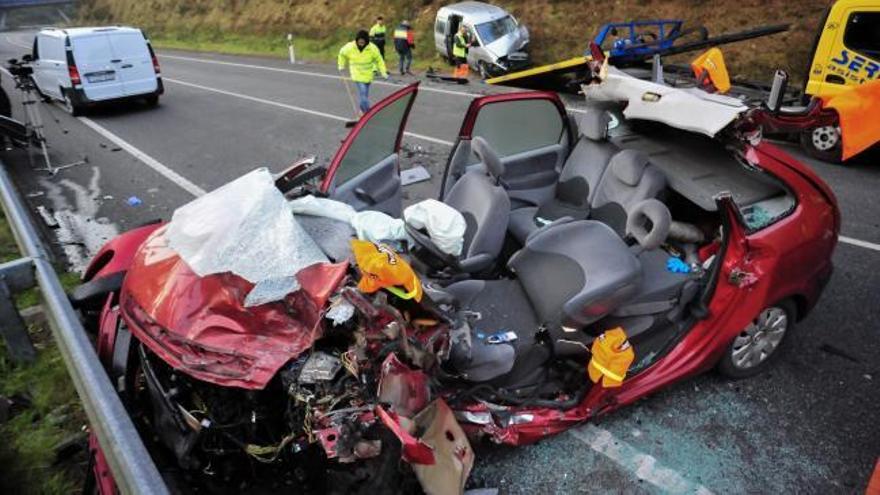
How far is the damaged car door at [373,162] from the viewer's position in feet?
13.4

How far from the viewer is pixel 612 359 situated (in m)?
3.04

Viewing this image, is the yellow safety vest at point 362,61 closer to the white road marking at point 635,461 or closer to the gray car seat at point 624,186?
the gray car seat at point 624,186

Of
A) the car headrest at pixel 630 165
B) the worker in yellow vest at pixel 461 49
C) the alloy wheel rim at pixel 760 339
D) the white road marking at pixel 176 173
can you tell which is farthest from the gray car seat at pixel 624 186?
the worker in yellow vest at pixel 461 49

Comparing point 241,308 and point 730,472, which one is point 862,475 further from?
point 241,308

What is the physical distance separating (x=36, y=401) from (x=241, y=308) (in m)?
2.12

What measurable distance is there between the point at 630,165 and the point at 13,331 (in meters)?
4.50

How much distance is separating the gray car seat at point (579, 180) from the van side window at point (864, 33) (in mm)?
6062

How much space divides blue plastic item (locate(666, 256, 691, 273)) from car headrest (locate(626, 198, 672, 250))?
1.68 feet

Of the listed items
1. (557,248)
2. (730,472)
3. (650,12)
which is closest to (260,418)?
(557,248)

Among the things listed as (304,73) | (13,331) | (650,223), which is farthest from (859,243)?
(304,73)

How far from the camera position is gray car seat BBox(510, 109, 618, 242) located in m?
4.97

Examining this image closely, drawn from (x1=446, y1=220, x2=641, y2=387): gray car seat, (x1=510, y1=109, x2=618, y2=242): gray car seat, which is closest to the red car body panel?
(x1=446, y1=220, x2=641, y2=387): gray car seat

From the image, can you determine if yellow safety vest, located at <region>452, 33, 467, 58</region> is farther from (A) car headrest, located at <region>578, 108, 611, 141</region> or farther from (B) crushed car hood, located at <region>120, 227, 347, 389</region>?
(B) crushed car hood, located at <region>120, 227, 347, 389</region>

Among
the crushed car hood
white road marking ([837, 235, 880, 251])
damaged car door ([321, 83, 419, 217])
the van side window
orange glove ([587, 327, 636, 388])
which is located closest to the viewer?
the crushed car hood
